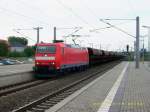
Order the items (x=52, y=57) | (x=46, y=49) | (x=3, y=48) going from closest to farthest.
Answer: (x=52, y=57)
(x=46, y=49)
(x=3, y=48)

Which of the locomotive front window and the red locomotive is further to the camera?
the locomotive front window

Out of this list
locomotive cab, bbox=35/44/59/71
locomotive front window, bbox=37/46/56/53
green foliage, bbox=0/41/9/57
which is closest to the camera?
locomotive cab, bbox=35/44/59/71

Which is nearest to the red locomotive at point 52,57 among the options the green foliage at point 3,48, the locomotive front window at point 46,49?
the locomotive front window at point 46,49

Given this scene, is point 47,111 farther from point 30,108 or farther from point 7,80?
point 7,80

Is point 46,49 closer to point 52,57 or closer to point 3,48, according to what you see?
point 52,57

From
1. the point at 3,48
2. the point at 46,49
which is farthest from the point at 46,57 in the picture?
the point at 3,48

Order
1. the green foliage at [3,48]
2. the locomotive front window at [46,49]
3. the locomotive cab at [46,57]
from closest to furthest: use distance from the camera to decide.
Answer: the locomotive cab at [46,57] < the locomotive front window at [46,49] < the green foliage at [3,48]

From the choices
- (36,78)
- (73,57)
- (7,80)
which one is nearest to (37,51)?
(36,78)

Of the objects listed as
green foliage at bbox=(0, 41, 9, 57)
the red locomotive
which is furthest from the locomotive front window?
green foliage at bbox=(0, 41, 9, 57)

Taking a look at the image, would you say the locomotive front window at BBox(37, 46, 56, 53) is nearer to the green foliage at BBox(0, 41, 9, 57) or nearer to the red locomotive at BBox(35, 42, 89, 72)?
the red locomotive at BBox(35, 42, 89, 72)

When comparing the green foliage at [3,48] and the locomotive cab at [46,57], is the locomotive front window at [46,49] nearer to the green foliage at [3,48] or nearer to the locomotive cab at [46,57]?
the locomotive cab at [46,57]

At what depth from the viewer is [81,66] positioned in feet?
139

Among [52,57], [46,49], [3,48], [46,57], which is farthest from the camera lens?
[3,48]

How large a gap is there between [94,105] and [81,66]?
28.8m
